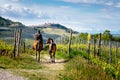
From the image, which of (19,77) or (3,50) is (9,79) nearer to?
→ (19,77)

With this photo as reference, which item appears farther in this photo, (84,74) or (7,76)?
(84,74)

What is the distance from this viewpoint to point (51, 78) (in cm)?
2122

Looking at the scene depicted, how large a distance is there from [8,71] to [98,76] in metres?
5.16

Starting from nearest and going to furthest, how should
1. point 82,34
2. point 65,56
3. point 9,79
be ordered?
1. point 9,79
2. point 65,56
3. point 82,34

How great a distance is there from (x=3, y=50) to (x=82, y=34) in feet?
284

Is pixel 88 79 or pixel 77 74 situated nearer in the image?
pixel 88 79

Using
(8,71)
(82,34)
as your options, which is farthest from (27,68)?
(82,34)

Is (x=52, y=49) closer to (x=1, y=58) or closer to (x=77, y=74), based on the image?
(x=1, y=58)

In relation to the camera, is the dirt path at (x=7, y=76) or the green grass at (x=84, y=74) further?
the green grass at (x=84, y=74)

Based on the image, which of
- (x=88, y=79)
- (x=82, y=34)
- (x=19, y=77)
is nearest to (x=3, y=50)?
(x=19, y=77)

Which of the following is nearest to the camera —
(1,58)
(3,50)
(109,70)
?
(109,70)

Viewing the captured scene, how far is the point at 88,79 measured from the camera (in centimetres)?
2005

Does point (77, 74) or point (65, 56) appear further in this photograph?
point (65, 56)

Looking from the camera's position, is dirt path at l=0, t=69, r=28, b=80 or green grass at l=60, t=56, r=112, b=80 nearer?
dirt path at l=0, t=69, r=28, b=80
